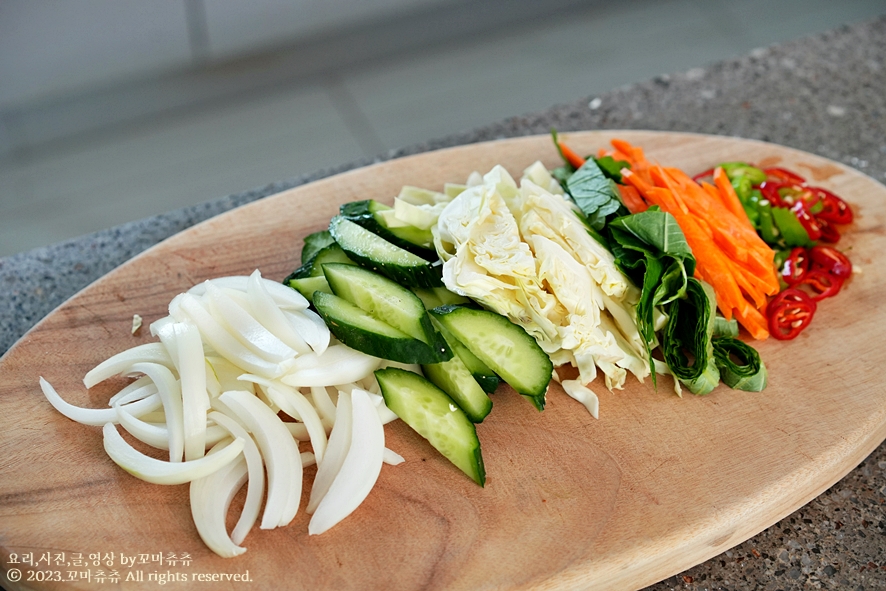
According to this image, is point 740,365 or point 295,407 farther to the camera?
point 740,365

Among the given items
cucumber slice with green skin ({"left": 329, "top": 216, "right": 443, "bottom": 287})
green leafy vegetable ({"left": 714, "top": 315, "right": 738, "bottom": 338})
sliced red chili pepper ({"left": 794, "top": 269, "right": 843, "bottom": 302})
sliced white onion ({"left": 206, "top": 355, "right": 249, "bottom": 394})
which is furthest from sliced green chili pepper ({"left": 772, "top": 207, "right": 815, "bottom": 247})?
sliced white onion ({"left": 206, "top": 355, "right": 249, "bottom": 394})

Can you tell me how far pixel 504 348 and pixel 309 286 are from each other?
1.94ft

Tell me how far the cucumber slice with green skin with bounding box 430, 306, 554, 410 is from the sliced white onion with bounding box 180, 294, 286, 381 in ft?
1.59

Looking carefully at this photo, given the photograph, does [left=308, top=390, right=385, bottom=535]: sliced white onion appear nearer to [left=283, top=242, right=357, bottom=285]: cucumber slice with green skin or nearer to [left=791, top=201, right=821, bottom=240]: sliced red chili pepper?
[left=283, top=242, right=357, bottom=285]: cucumber slice with green skin

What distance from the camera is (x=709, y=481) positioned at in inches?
80.4

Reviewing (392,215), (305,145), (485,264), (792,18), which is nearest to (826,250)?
(485,264)

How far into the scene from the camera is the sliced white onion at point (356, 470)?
1891 mm

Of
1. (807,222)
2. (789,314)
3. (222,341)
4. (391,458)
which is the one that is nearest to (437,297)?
(391,458)

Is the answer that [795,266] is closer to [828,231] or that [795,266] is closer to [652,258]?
[828,231]

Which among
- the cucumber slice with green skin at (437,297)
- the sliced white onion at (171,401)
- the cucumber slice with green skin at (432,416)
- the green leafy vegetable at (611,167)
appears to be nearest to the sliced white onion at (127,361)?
the sliced white onion at (171,401)

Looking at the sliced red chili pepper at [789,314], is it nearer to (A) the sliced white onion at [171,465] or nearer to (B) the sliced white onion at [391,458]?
(B) the sliced white onion at [391,458]

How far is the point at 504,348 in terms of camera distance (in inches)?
84.0

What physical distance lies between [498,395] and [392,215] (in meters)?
0.63

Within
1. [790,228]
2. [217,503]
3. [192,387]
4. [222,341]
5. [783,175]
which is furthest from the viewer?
[783,175]
